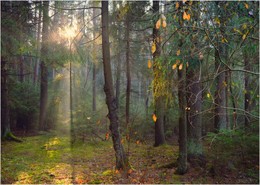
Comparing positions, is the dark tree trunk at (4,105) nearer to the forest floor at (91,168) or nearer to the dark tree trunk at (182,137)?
the forest floor at (91,168)

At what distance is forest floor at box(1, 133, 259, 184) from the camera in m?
6.30

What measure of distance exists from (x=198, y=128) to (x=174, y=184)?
1798mm

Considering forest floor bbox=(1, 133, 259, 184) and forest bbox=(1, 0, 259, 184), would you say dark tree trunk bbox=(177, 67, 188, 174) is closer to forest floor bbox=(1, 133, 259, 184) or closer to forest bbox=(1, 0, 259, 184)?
forest bbox=(1, 0, 259, 184)

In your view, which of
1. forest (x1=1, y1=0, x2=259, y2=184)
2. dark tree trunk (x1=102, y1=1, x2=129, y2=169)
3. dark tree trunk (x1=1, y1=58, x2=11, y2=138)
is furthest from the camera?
dark tree trunk (x1=1, y1=58, x2=11, y2=138)

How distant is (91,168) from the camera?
7.61m

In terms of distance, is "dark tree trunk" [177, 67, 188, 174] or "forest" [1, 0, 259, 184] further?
"dark tree trunk" [177, 67, 188, 174]

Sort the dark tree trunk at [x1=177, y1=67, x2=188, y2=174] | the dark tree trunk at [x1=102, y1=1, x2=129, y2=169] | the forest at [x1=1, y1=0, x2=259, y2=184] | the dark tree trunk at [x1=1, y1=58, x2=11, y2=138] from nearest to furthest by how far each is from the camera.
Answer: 1. the forest at [x1=1, y1=0, x2=259, y2=184]
2. the dark tree trunk at [x1=177, y1=67, x2=188, y2=174]
3. the dark tree trunk at [x1=102, y1=1, x2=129, y2=169]
4. the dark tree trunk at [x1=1, y1=58, x2=11, y2=138]

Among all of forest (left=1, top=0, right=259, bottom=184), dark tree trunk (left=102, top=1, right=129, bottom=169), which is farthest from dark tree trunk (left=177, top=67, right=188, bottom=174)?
dark tree trunk (left=102, top=1, right=129, bottom=169)

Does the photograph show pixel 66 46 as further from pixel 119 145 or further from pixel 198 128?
pixel 198 128

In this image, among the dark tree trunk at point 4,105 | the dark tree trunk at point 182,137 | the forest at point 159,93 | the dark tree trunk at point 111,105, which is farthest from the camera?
the dark tree trunk at point 4,105

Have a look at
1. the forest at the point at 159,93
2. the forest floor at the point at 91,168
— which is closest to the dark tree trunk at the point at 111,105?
the forest at the point at 159,93

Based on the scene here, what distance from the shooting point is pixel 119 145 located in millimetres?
6703

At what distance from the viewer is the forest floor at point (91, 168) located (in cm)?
630

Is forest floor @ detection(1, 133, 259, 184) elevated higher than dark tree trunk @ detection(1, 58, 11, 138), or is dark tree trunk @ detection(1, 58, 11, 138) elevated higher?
dark tree trunk @ detection(1, 58, 11, 138)
